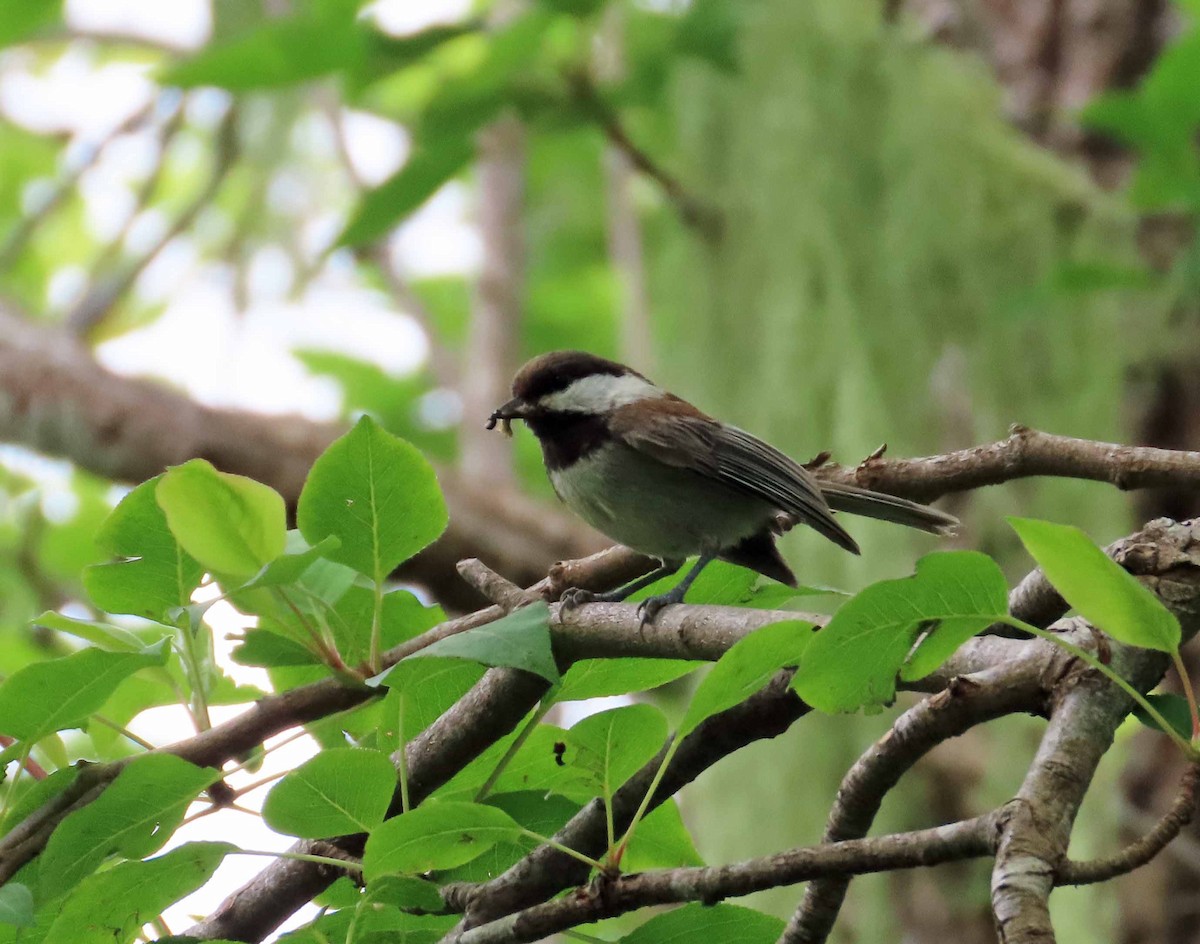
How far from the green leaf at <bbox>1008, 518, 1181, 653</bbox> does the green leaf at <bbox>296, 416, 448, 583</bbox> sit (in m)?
0.67

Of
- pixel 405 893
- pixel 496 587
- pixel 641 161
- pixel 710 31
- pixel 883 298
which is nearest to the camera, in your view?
pixel 405 893

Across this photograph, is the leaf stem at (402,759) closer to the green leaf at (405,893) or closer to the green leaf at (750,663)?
the green leaf at (405,893)

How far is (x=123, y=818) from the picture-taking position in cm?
137

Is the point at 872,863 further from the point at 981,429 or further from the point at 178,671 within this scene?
the point at 981,429

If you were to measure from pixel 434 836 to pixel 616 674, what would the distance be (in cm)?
34

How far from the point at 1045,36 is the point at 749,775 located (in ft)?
12.0

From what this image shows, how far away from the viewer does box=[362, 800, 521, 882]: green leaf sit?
4.20 feet

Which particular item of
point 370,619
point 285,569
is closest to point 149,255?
point 370,619

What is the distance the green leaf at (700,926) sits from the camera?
4.60 feet

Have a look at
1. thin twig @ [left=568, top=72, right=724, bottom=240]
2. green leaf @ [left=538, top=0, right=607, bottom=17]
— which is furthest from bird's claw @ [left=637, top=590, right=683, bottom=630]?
thin twig @ [left=568, top=72, right=724, bottom=240]

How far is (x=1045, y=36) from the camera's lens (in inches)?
232

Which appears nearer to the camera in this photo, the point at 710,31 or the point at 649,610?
the point at 649,610

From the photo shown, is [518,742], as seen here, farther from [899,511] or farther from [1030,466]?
[899,511]

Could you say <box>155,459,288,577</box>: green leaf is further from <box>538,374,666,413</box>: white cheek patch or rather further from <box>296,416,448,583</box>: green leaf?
<box>538,374,666,413</box>: white cheek patch
